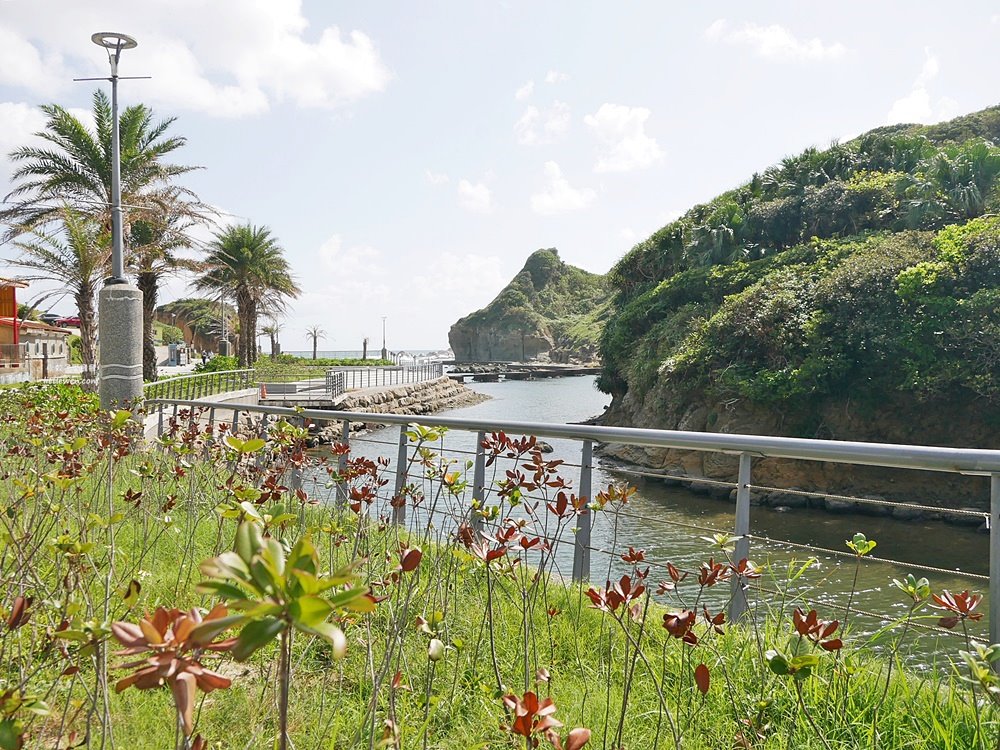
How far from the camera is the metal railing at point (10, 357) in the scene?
29594mm

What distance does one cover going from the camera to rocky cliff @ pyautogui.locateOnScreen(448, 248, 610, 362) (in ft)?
371

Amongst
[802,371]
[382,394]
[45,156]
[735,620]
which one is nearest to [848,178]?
[802,371]

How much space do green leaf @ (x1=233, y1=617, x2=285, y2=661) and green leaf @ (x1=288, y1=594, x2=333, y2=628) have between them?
2cm

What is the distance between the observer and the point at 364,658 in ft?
8.92

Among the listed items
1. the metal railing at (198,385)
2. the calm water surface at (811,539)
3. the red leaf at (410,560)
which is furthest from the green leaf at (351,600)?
the metal railing at (198,385)

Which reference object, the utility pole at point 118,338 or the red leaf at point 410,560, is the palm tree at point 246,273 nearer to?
the utility pole at point 118,338

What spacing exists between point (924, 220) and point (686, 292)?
7786 millimetres

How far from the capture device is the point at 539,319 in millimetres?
117375

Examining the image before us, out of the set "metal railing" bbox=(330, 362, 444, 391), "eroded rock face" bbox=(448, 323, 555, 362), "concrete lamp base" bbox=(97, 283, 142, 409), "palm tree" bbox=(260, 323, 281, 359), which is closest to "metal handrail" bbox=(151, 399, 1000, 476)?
"concrete lamp base" bbox=(97, 283, 142, 409)

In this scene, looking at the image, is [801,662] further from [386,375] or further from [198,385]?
[386,375]

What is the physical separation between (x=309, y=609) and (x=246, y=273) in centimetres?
3375

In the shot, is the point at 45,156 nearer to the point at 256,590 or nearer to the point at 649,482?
the point at 649,482

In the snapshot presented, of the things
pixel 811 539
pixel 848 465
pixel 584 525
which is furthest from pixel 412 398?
pixel 584 525

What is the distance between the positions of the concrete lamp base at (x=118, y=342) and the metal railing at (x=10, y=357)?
2413 centimetres
